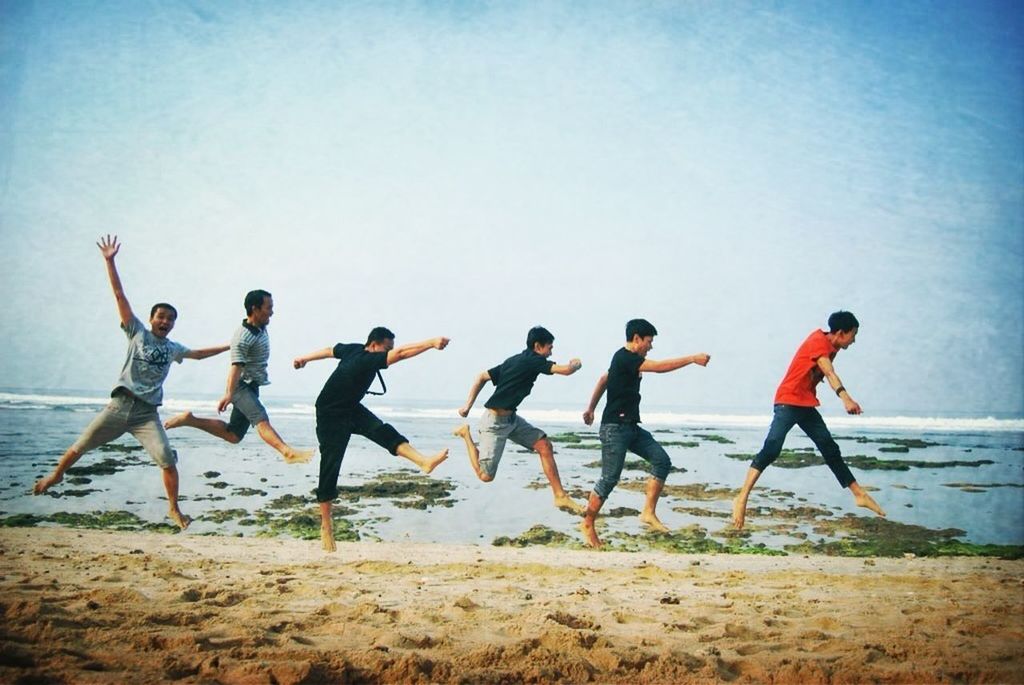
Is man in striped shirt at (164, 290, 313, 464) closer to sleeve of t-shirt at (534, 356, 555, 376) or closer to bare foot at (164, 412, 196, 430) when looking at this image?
bare foot at (164, 412, 196, 430)

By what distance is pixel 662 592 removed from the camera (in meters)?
5.09

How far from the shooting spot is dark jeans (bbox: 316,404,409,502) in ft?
20.3

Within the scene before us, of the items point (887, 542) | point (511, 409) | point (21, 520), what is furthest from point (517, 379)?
point (21, 520)

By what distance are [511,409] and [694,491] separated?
218 inches

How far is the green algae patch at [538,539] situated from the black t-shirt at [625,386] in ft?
6.22

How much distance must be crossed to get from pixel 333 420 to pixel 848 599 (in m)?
4.44

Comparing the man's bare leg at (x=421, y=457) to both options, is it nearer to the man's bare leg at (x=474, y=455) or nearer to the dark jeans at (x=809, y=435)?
the man's bare leg at (x=474, y=455)

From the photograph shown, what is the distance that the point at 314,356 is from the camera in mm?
6336

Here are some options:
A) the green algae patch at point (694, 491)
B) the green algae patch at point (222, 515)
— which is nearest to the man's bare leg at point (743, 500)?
the green algae patch at point (694, 491)

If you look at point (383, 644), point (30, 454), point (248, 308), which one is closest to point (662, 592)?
point (383, 644)

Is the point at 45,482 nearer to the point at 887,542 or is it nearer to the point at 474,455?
the point at 474,455

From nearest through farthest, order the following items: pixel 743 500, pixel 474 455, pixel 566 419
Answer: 1. pixel 474 455
2. pixel 743 500
3. pixel 566 419

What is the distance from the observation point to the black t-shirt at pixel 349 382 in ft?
19.9

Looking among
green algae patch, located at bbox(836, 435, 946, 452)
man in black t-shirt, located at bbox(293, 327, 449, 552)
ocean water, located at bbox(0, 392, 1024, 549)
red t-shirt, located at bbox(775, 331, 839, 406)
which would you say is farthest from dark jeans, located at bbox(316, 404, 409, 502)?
green algae patch, located at bbox(836, 435, 946, 452)
